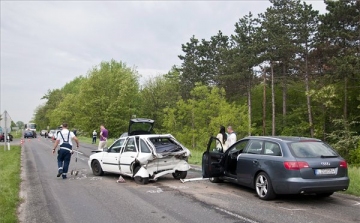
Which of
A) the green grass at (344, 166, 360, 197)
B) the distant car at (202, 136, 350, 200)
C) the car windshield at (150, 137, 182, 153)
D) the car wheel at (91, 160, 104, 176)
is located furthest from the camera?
the car wheel at (91, 160, 104, 176)

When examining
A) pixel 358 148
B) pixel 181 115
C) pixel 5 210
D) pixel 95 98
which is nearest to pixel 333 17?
Answer: pixel 358 148

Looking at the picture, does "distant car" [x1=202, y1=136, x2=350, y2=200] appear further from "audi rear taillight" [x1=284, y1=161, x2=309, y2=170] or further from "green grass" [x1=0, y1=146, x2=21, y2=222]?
"green grass" [x1=0, y1=146, x2=21, y2=222]

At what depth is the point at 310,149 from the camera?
857cm

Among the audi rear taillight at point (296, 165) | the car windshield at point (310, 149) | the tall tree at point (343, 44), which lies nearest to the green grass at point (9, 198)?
the audi rear taillight at point (296, 165)

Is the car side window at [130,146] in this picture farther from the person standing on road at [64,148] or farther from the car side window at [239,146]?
the car side window at [239,146]

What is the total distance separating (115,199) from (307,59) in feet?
106

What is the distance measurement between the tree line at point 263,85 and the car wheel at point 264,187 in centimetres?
2238

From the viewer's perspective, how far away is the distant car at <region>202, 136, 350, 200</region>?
26.5 ft

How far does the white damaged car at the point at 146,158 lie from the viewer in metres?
11.3

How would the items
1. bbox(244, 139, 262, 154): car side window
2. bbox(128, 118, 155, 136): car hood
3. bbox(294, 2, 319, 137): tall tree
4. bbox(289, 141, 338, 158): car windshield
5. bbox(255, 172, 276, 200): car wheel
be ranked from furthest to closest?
1. bbox(294, 2, 319, 137): tall tree
2. bbox(128, 118, 155, 136): car hood
3. bbox(244, 139, 262, 154): car side window
4. bbox(255, 172, 276, 200): car wheel
5. bbox(289, 141, 338, 158): car windshield

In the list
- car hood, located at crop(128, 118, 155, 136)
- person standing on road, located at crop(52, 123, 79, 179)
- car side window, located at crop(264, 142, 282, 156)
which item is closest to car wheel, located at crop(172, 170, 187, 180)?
car hood, located at crop(128, 118, 155, 136)

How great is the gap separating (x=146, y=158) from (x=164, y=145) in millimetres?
1002

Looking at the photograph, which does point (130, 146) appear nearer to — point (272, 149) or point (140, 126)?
point (140, 126)

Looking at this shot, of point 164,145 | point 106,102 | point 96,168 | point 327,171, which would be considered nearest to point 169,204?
point 327,171
